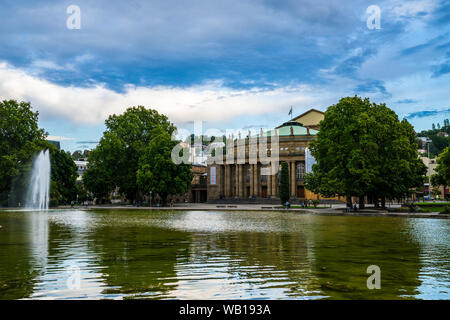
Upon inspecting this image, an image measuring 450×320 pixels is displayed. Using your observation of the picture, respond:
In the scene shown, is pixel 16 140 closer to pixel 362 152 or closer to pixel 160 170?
pixel 160 170

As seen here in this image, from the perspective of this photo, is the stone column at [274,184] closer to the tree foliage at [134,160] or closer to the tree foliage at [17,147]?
the tree foliage at [134,160]

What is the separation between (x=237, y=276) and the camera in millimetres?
10773

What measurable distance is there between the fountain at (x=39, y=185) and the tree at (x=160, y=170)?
15225 mm

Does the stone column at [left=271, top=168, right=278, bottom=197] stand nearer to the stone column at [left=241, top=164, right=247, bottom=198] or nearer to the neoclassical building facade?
the neoclassical building facade

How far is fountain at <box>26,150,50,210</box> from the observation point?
65.8 meters

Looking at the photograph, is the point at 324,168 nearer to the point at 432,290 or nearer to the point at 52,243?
the point at 52,243

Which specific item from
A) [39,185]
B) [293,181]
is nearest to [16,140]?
[39,185]

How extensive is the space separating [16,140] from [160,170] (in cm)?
2334

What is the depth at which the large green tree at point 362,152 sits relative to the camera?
49.0 m

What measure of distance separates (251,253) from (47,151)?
59.3 metres

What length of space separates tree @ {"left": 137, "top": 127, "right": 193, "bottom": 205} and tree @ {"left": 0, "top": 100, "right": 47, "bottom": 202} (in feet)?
A: 54.9

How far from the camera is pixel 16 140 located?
67000 millimetres

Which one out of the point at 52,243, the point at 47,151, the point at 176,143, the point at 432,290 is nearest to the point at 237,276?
the point at 432,290
